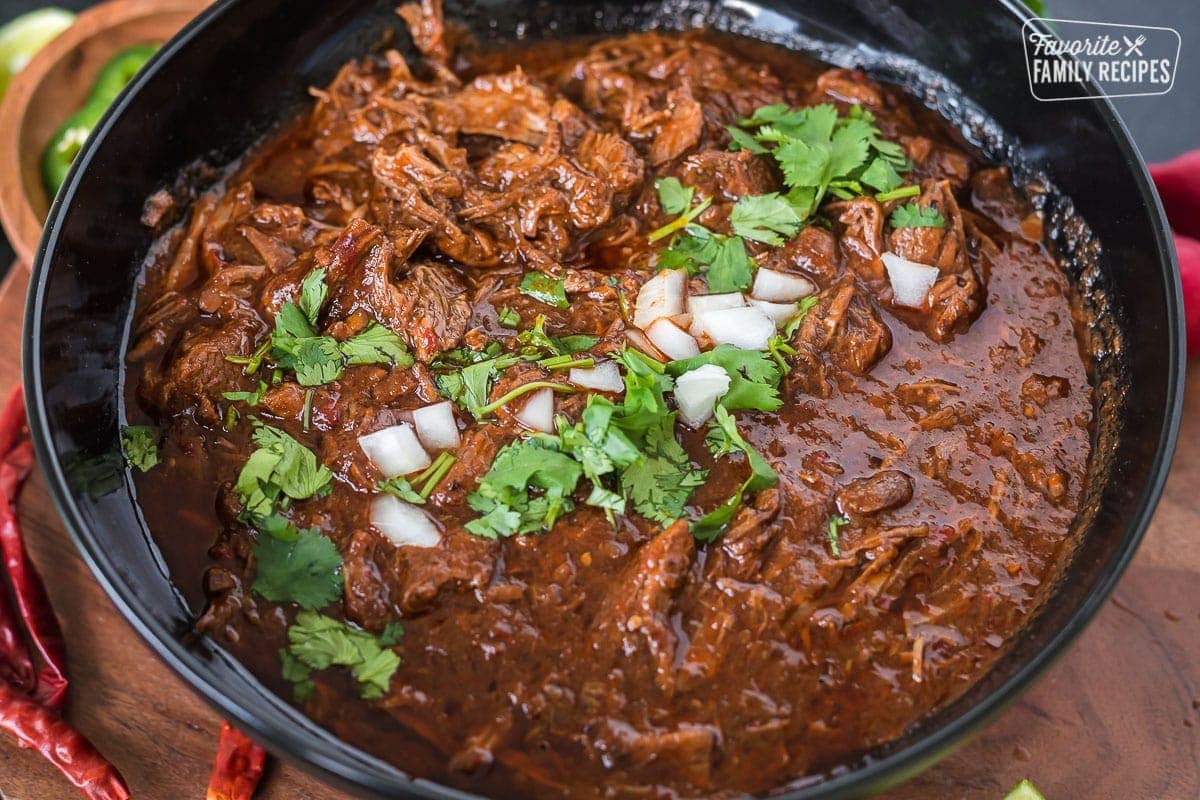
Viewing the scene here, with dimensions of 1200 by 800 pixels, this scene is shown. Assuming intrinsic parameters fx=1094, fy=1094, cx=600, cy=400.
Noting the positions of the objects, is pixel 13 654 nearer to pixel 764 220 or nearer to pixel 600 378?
pixel 600 378

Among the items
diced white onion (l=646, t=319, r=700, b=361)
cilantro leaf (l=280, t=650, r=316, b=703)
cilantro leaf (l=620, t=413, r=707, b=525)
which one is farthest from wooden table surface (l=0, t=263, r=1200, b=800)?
diced white onion (l=646, t=319, r=700, b=361)

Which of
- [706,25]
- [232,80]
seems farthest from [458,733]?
[706,25]

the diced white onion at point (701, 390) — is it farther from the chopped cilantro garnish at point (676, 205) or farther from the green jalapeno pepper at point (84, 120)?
the green jalapeno pepper at point (84, 120)

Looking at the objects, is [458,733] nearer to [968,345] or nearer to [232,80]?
[968,345]

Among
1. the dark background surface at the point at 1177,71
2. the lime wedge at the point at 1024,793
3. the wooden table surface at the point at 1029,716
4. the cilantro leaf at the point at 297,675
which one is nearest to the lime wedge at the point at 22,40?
the dark background surface at the point at 1177,71

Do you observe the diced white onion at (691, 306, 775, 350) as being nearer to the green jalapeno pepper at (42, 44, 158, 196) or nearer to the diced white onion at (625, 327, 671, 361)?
the diced white onion at (625, 327, 671, 361)

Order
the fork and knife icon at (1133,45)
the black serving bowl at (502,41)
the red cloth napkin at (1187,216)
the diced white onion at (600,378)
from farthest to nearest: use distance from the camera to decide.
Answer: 1. the fork and knife icon at (1133,45)
2. the red cloth napkin at (1187,216)
3. the diced white onion at (600,378)
4. the black serving bowl at (502,41)

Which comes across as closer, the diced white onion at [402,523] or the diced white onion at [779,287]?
the diced white onion at [402,523]
